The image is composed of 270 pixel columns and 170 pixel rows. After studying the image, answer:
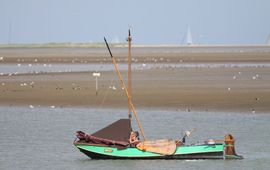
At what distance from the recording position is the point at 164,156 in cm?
2861

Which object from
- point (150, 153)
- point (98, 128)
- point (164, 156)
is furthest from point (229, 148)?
point (98, 128)

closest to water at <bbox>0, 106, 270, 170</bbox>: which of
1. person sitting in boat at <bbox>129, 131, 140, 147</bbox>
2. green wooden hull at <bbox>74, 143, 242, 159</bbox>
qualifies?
green wooden hull at <bbox>74, 143, 242, 159</bbox>

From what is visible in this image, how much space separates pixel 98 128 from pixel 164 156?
24.3ft

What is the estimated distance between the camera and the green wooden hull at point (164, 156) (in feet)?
93.5

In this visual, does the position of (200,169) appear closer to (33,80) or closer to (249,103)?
(249,103)

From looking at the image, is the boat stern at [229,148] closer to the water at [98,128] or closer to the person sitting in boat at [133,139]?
the water at [98,128]

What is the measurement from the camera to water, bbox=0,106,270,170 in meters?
28.4

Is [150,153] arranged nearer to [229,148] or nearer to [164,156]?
[164,156]

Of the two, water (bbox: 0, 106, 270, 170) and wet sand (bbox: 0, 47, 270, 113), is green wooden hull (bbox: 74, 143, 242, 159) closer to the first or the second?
water (bbox: 0, 106, 270, 170)

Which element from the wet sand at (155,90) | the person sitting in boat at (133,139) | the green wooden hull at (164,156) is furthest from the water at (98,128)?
the wet sand at (155,90)

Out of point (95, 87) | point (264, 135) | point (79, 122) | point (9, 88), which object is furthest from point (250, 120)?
point (9, 88)

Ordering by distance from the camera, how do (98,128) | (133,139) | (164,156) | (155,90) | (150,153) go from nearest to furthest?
(150,153)
(164,156)
(133,139)
(98,128)
(155,90)

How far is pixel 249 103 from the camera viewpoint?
136 feet

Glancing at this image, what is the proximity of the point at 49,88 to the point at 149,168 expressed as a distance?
889 inches
